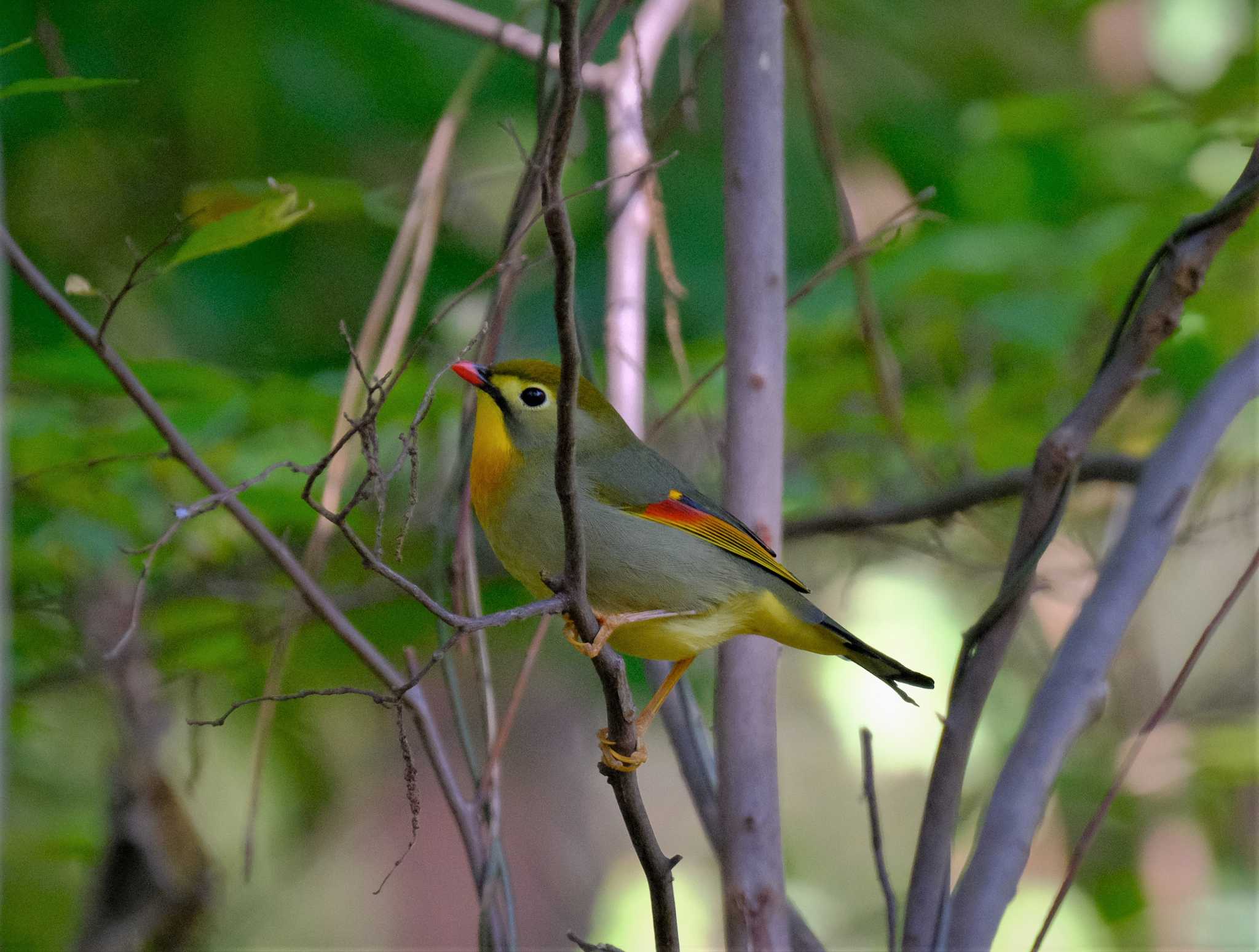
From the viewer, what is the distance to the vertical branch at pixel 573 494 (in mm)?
1128

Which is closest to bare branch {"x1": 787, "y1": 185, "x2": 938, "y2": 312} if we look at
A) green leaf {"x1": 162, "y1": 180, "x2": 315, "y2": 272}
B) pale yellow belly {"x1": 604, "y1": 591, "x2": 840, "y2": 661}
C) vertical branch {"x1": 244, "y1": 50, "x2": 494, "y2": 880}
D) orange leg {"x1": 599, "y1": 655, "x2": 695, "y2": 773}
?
pale yellow belly {"x1": 604, "y1": 591, "x2": 840, "y2": 661}

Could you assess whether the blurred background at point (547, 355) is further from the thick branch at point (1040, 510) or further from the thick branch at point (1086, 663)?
the thick branch at point (1040, 510)

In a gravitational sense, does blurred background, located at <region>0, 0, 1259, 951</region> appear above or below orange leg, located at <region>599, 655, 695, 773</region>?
above

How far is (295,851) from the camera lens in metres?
4.79

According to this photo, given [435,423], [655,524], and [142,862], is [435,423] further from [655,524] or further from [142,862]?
[142,862]

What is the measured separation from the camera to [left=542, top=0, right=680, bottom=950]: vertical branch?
113 cm

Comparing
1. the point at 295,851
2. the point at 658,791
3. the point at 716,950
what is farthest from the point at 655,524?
the point at 658,791

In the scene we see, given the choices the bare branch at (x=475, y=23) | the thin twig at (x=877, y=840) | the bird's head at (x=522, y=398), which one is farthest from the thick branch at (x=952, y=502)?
the bare branch at (x=475, y=23)

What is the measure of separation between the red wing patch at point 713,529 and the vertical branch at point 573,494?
610mm

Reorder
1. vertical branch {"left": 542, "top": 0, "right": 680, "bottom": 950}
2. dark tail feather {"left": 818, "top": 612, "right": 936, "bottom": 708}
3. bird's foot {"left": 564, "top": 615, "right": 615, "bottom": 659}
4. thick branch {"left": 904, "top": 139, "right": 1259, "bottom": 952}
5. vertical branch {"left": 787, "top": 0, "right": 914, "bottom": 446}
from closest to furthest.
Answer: vertical branch {"left": 542, "top": 0, "right": 680, "bottom": 950} < bird's foot {"left": 564, "top": 615, "right": 615, "bottom": 659} < thick branch {"left": 904, "top": 139, "right": 1259, "bottom": 952} < dark tail feather {"left": 818, "top": 612, "right": 936, "bottom": 708} < vertical branch {"left": 787, "top": 0, "right": 914, "bottom": 446}

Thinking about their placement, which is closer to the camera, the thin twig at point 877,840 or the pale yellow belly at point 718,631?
the thin twig at point 877,840

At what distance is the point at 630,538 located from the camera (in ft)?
7.20

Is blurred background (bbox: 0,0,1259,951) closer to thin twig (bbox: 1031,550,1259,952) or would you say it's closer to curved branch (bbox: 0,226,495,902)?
curved branch (bbox: 0,226,495,902)

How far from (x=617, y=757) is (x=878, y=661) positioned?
870 millimetres
